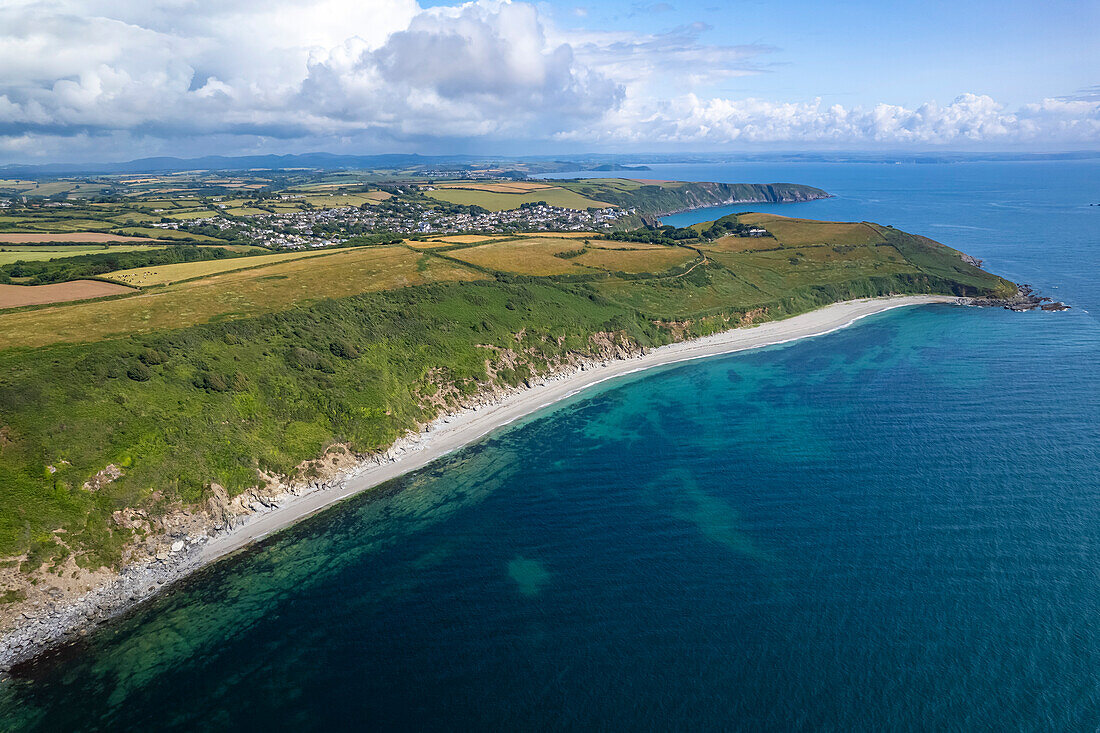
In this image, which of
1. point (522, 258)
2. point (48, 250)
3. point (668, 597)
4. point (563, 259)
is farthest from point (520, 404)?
point (48, 250)

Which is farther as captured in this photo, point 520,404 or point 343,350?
point 520,404

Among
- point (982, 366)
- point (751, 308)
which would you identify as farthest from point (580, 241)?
point (982, 366)

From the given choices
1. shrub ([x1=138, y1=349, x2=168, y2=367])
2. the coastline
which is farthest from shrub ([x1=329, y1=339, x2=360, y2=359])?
shrub ([x1=138, y1=349, x2=168, y2=367])

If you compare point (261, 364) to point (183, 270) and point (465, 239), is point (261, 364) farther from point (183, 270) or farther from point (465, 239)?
point (465, 239)

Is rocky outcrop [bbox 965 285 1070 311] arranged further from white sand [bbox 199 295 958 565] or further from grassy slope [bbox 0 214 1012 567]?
grassy slope [bbox 0 214 1012 567]

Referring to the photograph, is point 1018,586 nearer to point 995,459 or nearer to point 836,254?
point 995,459

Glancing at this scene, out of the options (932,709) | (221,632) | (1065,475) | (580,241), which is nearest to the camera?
(932,709)

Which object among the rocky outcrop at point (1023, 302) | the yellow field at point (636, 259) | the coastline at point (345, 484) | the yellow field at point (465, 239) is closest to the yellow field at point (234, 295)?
the yellow field at point (465, 239)

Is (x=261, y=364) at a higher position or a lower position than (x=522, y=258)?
lower
